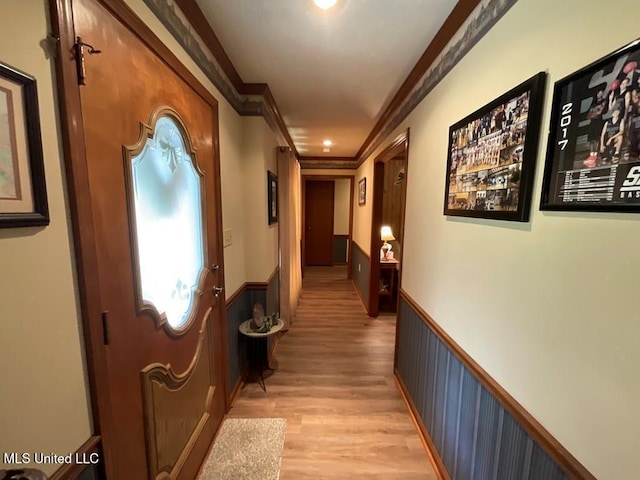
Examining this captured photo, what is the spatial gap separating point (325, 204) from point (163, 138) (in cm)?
534

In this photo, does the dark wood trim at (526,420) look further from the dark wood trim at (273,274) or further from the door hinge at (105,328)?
the dark wood trim at (273,274)

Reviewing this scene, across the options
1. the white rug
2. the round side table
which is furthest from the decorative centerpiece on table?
the white rug

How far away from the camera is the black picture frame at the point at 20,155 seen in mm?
550

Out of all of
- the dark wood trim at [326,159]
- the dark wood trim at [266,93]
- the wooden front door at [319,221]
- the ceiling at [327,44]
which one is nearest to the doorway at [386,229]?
the ceiling at [327,44]

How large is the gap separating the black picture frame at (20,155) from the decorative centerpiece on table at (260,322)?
1.67m

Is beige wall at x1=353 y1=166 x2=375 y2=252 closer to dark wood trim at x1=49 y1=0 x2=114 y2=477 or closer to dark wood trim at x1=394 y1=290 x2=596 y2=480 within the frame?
dark wood trim at x1=394 y1=290 x2=596 y2=480

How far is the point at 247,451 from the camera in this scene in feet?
5.19

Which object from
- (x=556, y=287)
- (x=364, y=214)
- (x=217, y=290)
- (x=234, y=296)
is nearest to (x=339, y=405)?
(x=234, y=296)

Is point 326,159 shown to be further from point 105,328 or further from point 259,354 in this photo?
point 105,328

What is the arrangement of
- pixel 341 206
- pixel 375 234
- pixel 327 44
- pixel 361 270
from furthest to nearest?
1. pixel 341 206
2. pixel 361 270
3. pixel 375 234
4. pixel 327 44

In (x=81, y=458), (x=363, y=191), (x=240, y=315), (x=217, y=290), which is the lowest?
(x=240, y=315)

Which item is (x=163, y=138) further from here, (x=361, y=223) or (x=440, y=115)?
(x=361, y=223)

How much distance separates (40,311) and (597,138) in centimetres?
144

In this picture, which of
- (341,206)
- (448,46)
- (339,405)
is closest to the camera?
(448,46)
